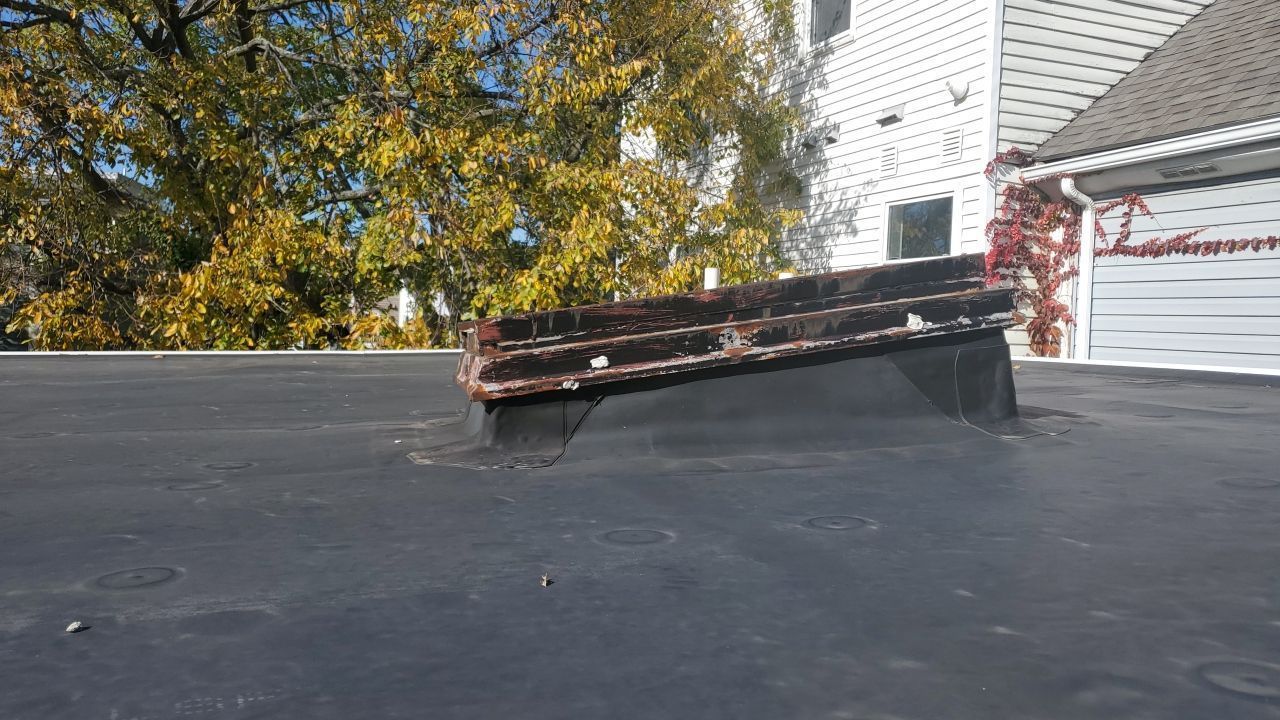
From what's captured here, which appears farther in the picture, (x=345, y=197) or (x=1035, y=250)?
(x=345, y=197)

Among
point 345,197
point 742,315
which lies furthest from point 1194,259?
point 345,197

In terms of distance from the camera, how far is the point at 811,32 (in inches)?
430

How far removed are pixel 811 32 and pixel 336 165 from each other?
18.8 feet

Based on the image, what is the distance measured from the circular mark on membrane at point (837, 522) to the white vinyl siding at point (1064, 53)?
7902mm

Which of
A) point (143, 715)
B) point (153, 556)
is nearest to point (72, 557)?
point (153, 556)

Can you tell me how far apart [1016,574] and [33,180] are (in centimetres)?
980

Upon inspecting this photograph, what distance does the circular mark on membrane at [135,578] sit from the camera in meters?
1.16

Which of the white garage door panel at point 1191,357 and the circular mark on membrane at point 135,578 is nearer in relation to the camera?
the circular mark on membrane at point 135,578

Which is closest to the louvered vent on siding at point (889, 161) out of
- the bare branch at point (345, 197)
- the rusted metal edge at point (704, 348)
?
the bare branch at point (345, 197)

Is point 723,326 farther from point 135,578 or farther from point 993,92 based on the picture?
point 993,92

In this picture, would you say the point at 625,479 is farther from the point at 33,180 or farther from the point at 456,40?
the point at 33,180

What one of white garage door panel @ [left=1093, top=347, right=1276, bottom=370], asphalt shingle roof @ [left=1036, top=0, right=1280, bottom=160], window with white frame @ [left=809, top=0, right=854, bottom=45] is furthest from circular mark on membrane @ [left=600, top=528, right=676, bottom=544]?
window with white frame @ [left=809, top=0, right=854, bottom=45]

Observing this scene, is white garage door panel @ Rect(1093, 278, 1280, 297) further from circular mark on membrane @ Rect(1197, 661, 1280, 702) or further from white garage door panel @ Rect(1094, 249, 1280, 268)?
circular mark on membrane @ Rect(1197, 661, 1280, 702)

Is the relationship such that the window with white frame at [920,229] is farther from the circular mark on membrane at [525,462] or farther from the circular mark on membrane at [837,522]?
the circular mark on membrane at [837,522]
